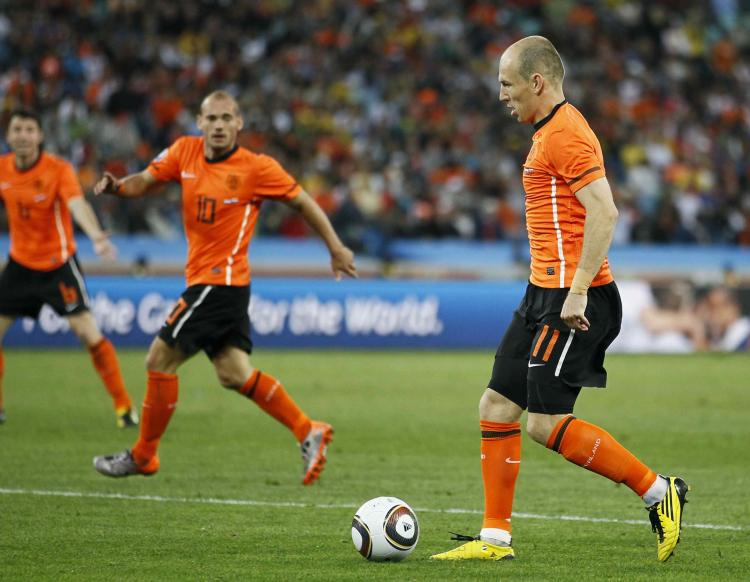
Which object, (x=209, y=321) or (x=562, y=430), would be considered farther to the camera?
(x=209, y=321)

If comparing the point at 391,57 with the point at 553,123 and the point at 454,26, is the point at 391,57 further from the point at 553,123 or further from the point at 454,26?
the point at 553,123

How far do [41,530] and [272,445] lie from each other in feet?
12.9

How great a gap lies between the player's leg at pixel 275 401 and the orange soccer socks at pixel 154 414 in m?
0.37

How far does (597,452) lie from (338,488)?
2.72 m

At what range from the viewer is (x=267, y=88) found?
2464 centimetres

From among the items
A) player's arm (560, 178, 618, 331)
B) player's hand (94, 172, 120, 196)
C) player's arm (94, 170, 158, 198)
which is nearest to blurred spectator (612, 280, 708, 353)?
player's arm (94, 170, 158, 198)

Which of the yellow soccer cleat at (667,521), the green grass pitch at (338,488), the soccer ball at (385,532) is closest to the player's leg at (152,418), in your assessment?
the green grass pitch at (338,488)

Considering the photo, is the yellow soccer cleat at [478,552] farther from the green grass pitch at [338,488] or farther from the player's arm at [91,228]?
the player's arm at [91,228]

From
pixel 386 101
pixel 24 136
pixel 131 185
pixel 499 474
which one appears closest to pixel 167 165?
pixel 131 185

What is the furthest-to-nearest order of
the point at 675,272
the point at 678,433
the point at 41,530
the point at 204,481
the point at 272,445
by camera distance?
1. the point at 675,272
2. the point at 678,433
3. the point at 272,445
4. the point at 204,481
5. the point at 41,530

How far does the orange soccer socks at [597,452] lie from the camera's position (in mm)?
5949

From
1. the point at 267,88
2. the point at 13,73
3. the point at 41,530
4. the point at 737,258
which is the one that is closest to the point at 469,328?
the point at 737,258

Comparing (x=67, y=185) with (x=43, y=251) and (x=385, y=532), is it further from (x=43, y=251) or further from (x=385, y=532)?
(x=385, y=532)

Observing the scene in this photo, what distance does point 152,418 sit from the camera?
830 centimetres
